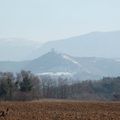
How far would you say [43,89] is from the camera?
348 ft

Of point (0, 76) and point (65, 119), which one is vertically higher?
point (0, 76)

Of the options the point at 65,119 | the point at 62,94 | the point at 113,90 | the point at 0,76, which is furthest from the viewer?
the point at 113,90

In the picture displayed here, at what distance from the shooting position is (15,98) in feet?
245

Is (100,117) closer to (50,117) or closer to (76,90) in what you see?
(50,117)

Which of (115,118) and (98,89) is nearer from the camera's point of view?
(115,118)

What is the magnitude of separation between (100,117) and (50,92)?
77.7 meters

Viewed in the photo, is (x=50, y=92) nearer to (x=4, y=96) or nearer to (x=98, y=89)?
(x=98, y=89)

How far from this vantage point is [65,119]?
2664 cm

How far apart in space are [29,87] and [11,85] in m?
3.34

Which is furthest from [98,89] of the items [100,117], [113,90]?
[100,117]

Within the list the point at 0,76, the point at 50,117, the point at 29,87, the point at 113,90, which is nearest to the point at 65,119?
the point at 50,117

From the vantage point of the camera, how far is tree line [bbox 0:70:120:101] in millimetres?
73938

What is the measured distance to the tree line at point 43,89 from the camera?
73.9 m

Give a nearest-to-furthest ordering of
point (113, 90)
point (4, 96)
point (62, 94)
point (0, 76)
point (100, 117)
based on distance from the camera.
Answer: point (100, 117)
point (4, 96)
point (0, 76)
point (62, 94)
point (113, 90)
